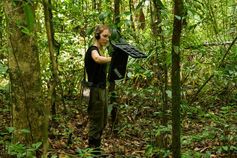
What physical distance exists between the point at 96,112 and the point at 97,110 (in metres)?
0.03

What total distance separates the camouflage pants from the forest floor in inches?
12.0

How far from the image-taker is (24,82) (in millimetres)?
4617

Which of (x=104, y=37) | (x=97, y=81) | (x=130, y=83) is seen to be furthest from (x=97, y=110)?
(x=130, y=83)

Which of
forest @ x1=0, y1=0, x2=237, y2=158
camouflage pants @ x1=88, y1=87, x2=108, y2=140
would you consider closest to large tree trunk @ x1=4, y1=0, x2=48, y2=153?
forest @ x1=0, y1=0, x2=237, y2=158

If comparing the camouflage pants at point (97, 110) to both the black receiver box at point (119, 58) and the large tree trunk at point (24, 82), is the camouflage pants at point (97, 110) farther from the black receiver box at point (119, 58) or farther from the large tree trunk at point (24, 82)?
the large tree trunk at point (24, 82)

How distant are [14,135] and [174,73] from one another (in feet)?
8.01

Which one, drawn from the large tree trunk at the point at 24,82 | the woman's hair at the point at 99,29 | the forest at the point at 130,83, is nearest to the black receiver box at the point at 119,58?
the forest at the point at 130,83

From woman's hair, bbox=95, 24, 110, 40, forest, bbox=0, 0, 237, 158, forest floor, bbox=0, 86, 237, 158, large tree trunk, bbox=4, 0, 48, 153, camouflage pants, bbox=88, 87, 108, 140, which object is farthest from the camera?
camouflage pants, bbox=88, 87, 108, 140

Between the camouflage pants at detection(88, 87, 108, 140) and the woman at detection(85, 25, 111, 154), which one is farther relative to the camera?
the camouflage pants at detection(88, 87, 108, 140)

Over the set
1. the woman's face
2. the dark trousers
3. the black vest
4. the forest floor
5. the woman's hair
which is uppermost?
the woman's hair

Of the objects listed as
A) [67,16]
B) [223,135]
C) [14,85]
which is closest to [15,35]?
[14,85]

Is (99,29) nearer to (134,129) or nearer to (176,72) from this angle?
(134,129)

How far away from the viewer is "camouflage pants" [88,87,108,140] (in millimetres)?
5199

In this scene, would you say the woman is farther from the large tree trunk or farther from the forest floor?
the large tree trunk
